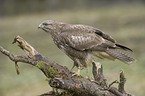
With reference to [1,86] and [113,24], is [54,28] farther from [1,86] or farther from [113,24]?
[113,24]

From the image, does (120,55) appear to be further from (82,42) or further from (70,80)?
(70,80)

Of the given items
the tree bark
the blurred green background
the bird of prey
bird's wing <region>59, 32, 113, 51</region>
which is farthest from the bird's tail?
the tree bark

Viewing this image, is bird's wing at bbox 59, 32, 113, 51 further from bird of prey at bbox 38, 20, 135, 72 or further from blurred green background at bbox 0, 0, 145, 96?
blurred green background at bbox 0, 0, 145, 96

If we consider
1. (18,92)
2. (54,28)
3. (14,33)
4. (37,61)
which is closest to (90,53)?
(54,28)

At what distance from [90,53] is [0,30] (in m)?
12.8

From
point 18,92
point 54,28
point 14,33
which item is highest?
point 54,28

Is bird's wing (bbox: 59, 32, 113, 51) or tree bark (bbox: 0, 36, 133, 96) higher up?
bird's wing (bbox: 59, 32, 113, 51)

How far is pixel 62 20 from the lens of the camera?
16.0 m

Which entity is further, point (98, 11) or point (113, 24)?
point (98, 11)

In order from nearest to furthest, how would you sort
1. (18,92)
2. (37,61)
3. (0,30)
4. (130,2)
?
1. (37,61)
2. (18,92)
3. (0,30)
4. (130,2)

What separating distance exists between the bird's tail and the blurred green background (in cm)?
44

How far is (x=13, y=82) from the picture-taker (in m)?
9.12

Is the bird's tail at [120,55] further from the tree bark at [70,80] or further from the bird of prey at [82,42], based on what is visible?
the tree bark at [70,80]

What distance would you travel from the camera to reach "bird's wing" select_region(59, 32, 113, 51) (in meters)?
4.75
